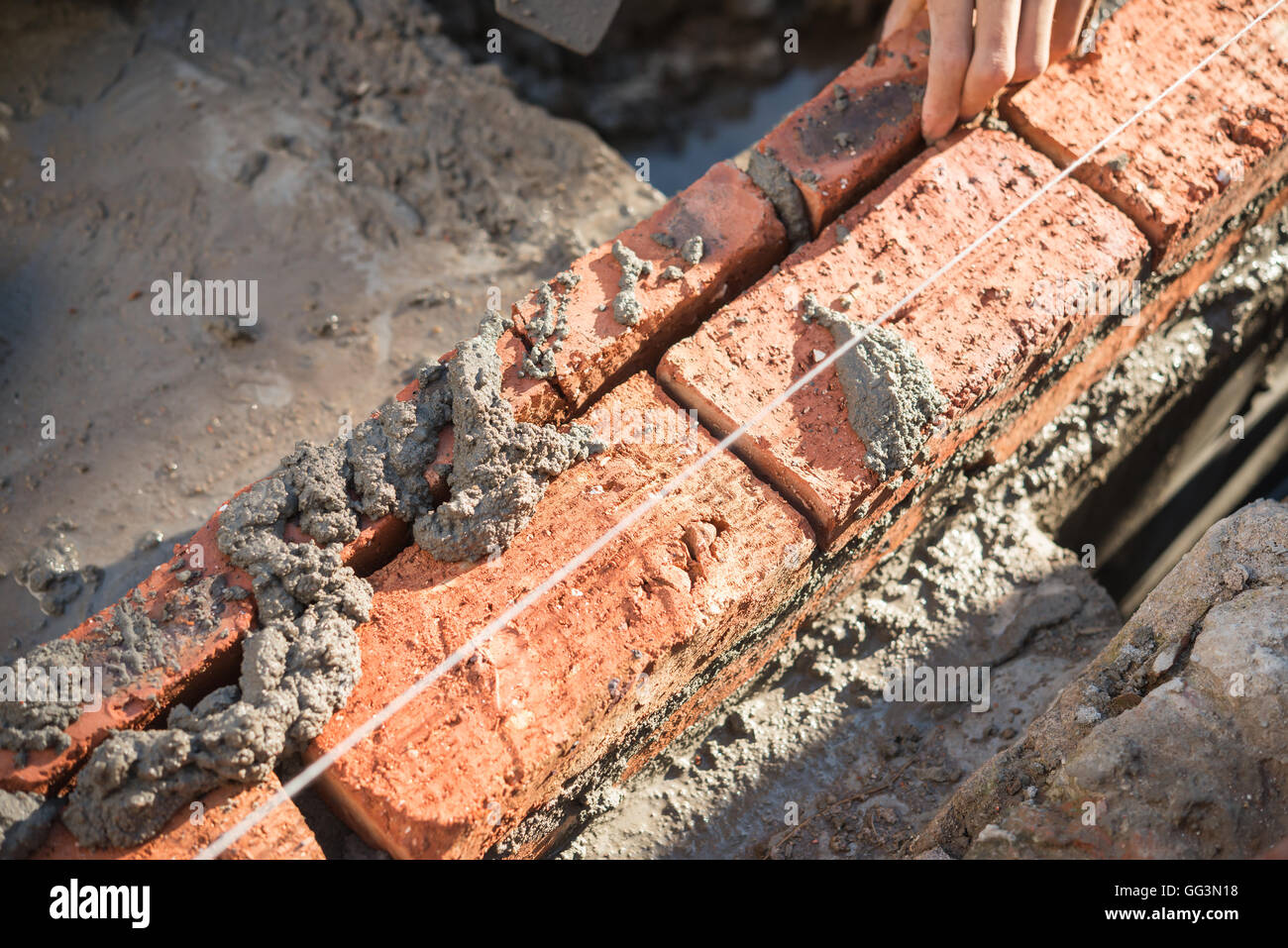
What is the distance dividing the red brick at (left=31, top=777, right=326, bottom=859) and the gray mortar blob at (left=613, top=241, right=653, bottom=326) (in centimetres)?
131

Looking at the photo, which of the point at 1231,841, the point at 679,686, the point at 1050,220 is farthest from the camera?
the point at 1050,220

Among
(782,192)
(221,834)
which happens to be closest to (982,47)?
(782,192)

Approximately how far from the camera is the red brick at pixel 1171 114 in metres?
2.67

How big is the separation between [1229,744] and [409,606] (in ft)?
5.46

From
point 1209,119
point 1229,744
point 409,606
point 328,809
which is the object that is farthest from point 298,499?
point 1209,119

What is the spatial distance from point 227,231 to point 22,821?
2.48m

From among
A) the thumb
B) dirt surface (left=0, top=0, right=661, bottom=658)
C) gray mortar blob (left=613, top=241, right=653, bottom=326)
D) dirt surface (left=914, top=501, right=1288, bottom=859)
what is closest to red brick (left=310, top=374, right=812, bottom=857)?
gray mortar blob (left=613, top=241, right=653, bottom=326)

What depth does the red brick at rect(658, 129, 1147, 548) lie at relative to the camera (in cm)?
231

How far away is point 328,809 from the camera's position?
202 cm

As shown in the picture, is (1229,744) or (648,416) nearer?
(1229,744)

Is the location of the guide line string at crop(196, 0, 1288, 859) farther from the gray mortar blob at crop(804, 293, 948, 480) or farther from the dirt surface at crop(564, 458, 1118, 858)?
the dirt surface at crop(564, 458, 1118, 858)

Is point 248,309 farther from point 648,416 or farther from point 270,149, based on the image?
point 648,416

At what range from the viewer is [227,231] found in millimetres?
3672

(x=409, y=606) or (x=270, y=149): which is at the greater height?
(x=270, y=149)
